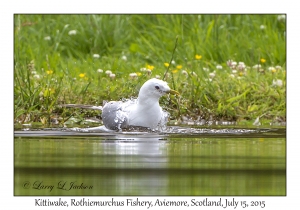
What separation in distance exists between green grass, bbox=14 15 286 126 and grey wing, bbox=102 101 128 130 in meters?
0.81

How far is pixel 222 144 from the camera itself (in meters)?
8.23

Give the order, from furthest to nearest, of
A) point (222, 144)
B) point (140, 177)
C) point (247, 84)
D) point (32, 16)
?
point (32, 16) < point (247, 84) < point (222, 144) < point (140, 177)

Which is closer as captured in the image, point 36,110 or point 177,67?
point 36,110

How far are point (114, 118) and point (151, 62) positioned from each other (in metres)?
3.41

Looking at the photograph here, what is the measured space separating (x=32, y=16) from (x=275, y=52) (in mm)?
4292

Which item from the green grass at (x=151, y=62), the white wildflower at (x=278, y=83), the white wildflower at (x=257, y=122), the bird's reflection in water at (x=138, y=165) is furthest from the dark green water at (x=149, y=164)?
the white wildflower at (x=278, y=83)

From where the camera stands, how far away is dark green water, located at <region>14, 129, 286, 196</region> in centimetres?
629

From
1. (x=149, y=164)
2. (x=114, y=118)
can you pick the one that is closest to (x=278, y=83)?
(x=114, y=118)

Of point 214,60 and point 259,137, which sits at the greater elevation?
point 214,60

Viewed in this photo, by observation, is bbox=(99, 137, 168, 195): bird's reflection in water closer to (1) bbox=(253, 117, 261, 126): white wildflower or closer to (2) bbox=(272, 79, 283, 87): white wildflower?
(1) bbox=(253, 117, 261, 126): white wildflower

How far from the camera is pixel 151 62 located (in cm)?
1264

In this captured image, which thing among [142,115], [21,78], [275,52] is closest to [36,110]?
[21,78]

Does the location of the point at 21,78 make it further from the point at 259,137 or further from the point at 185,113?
the point at 259,137
